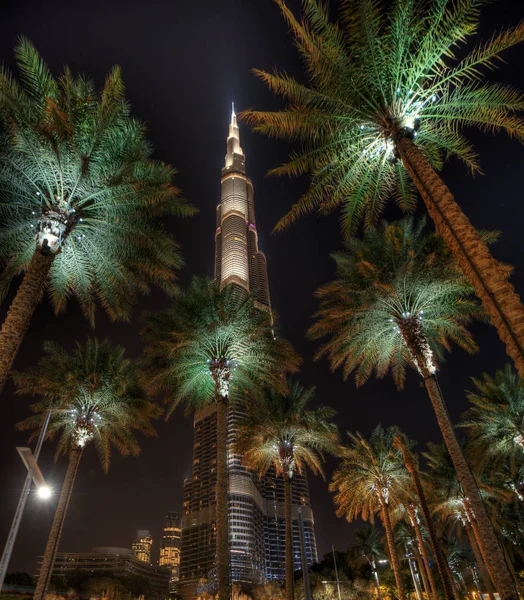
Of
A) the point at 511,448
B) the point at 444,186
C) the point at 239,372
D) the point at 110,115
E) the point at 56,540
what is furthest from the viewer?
the point at 511,448

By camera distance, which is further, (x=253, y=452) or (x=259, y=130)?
(x=253, y=452)

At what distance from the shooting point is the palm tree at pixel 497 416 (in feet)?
76.1

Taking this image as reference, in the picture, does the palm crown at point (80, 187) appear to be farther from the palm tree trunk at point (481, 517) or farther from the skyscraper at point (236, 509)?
the skyscraper at point (236, 509)

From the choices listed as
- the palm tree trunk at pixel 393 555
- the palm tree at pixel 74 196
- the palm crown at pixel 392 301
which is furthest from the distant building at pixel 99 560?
the palm tree at pixel 74 196

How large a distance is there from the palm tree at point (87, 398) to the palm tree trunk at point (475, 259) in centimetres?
1819

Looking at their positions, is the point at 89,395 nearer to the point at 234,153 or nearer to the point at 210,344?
the point at 210,344

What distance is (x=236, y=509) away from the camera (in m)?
104

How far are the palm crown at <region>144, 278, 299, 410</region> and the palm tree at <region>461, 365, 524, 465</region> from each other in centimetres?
1270

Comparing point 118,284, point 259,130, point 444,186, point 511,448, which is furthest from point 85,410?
point 511,448

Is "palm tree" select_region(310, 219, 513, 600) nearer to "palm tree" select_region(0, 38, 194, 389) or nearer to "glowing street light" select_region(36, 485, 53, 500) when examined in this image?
"palm tree" select_region(0, 38, 194, 389)

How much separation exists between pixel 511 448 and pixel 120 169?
26.9m

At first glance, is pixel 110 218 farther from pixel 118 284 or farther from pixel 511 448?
pixel 511 448

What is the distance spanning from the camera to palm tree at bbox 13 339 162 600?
21.5 metres

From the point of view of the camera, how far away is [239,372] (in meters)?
21.3
